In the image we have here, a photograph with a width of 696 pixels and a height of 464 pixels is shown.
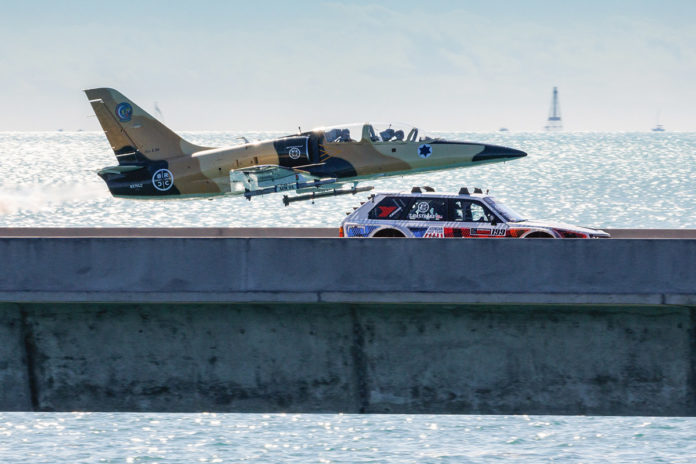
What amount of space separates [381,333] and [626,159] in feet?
594

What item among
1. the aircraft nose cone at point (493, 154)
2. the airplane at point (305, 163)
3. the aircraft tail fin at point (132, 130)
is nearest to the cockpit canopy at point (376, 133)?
the airplane at point (305, 163)

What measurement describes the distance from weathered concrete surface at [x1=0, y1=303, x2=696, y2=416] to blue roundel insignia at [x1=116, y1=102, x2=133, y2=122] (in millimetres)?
19472

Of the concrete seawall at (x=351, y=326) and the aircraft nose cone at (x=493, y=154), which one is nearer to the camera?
the concrete seawall at (x=351, y=326)

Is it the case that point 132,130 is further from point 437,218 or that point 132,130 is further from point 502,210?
point 502,210

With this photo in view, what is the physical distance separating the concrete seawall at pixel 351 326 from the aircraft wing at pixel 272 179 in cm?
1481

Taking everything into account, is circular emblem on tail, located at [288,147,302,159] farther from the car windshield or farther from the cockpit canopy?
the car windshield

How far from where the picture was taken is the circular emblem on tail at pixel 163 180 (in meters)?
28.7

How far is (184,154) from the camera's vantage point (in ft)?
96.9

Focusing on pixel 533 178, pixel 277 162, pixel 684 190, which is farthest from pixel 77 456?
pixel 533 178

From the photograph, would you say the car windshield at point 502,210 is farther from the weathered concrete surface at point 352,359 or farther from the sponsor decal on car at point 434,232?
the weathered concrete surface at point 352,359

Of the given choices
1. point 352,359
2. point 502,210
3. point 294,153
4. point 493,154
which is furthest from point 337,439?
Result: point 352,359

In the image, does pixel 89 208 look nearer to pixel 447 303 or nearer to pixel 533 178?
pixel 533 178

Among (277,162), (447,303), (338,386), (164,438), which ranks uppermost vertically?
(277,162)

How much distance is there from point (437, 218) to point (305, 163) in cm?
1044
